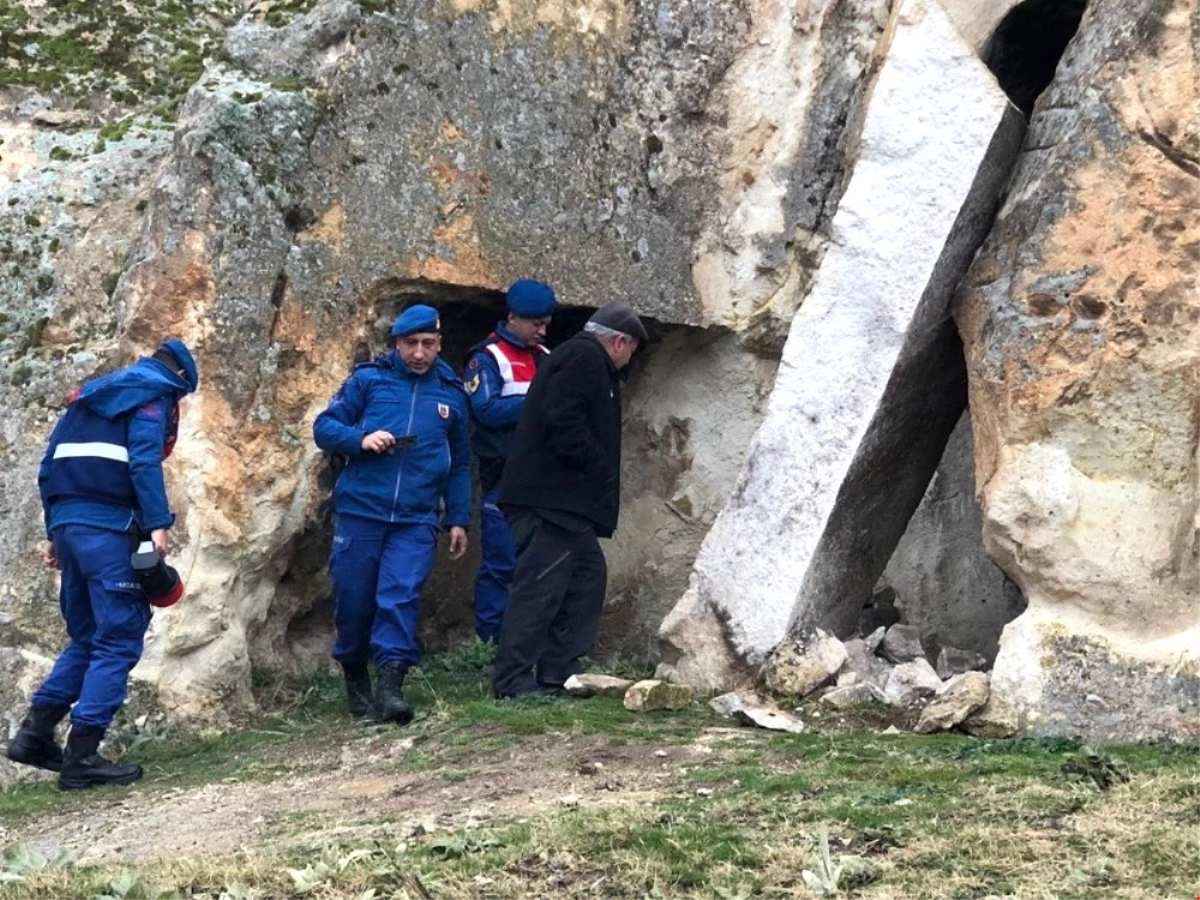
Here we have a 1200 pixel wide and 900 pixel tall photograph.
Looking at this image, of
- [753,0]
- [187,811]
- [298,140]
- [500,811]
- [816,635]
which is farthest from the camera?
[753,0]

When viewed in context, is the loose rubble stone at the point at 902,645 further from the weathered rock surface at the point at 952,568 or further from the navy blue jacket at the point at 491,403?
the navy blue jacket at the point at 491,403

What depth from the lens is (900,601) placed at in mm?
9633

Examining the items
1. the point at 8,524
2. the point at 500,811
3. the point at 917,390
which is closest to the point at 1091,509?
the point at 917,390

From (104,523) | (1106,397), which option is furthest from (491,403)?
(1106,397)

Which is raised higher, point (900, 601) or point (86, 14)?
point (86, 14)

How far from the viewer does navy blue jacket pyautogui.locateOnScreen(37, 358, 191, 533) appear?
23.3ft

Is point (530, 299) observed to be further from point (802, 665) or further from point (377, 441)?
point (802, 665)

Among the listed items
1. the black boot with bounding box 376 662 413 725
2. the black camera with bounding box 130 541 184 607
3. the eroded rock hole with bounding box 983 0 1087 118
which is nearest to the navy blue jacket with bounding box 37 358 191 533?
the black camera with bounding box 130 541 184 607

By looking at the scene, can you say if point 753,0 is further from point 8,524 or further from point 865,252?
point 8,524

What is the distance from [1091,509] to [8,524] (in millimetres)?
4795

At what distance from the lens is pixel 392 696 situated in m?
7.68

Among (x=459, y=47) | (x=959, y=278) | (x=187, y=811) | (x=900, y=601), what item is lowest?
(x=187, y=811)

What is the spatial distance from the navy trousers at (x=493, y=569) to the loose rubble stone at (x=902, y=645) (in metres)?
1.85

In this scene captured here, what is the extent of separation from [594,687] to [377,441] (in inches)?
56.7
